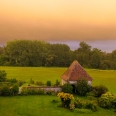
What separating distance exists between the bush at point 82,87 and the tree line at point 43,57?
7523 centimetres

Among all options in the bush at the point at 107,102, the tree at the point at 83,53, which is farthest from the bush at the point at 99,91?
the tree at the point at 83,53

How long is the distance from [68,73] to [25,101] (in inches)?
591

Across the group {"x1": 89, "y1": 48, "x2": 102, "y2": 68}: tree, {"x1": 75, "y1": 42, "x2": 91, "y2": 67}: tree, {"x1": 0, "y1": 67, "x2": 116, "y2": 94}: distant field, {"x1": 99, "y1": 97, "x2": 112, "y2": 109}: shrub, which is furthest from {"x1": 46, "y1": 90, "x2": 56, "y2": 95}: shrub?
{"x1": 89, "y1": 48, "x2": 102, "y2": 68}: tree

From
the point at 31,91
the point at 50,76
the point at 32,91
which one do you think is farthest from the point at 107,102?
the point at 50,76

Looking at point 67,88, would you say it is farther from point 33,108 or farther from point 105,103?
point 33,108

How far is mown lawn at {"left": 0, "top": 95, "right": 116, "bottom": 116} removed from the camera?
30830 millimetres

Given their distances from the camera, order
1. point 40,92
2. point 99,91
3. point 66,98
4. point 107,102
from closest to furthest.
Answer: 1. point 66,98
2. point 107,102
3. point 99,91
4. point 40,92

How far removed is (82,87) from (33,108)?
14.4 meters

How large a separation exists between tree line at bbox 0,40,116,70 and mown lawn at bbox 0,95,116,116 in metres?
80.0

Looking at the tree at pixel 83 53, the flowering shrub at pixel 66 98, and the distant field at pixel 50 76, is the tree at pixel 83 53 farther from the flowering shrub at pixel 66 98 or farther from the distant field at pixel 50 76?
the flowering shrub at pixel 66 98

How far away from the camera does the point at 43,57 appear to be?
122m

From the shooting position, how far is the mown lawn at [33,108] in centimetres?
3083

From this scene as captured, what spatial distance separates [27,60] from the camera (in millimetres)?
118375

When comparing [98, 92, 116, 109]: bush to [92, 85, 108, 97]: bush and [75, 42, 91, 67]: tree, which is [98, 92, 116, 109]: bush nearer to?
[92, 85, 108, 97]: bush
